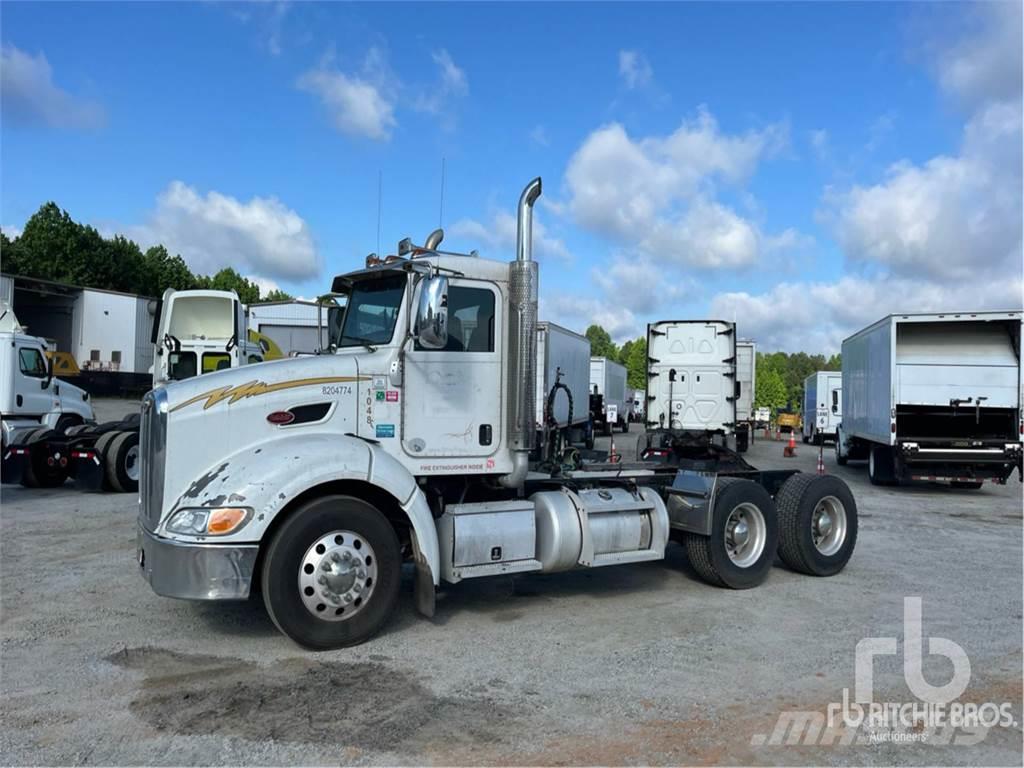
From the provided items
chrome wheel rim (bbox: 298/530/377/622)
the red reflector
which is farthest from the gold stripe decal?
chrome wheel rim (bbox: 298/530/377/622)

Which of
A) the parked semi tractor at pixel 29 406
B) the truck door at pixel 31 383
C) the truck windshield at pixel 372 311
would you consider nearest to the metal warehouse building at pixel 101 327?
the parked semi tractor at pixel 29 406

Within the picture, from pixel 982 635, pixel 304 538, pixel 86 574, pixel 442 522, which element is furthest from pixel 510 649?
pixel 86 574

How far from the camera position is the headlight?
5348 millimetres

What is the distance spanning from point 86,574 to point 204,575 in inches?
138

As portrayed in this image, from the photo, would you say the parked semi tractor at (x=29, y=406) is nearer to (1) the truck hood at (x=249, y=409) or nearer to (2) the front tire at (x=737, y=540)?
(1) the truck hood at (x=249, y=409)

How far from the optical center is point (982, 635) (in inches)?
251

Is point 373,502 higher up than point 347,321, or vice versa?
point 347,321

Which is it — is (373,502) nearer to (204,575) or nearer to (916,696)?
(204,575)

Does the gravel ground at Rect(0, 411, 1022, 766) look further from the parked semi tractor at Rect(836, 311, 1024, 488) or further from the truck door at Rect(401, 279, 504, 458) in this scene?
the parked semi tractor at Rect(836, 311, 1024, 488)

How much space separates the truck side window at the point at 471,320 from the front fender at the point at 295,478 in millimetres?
1163

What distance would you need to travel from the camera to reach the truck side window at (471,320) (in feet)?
21.6

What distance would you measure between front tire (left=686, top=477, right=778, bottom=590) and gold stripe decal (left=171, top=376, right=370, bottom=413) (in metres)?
3.74

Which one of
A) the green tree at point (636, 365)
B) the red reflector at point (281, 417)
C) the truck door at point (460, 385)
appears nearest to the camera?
the red reflector at point (281, 417)
